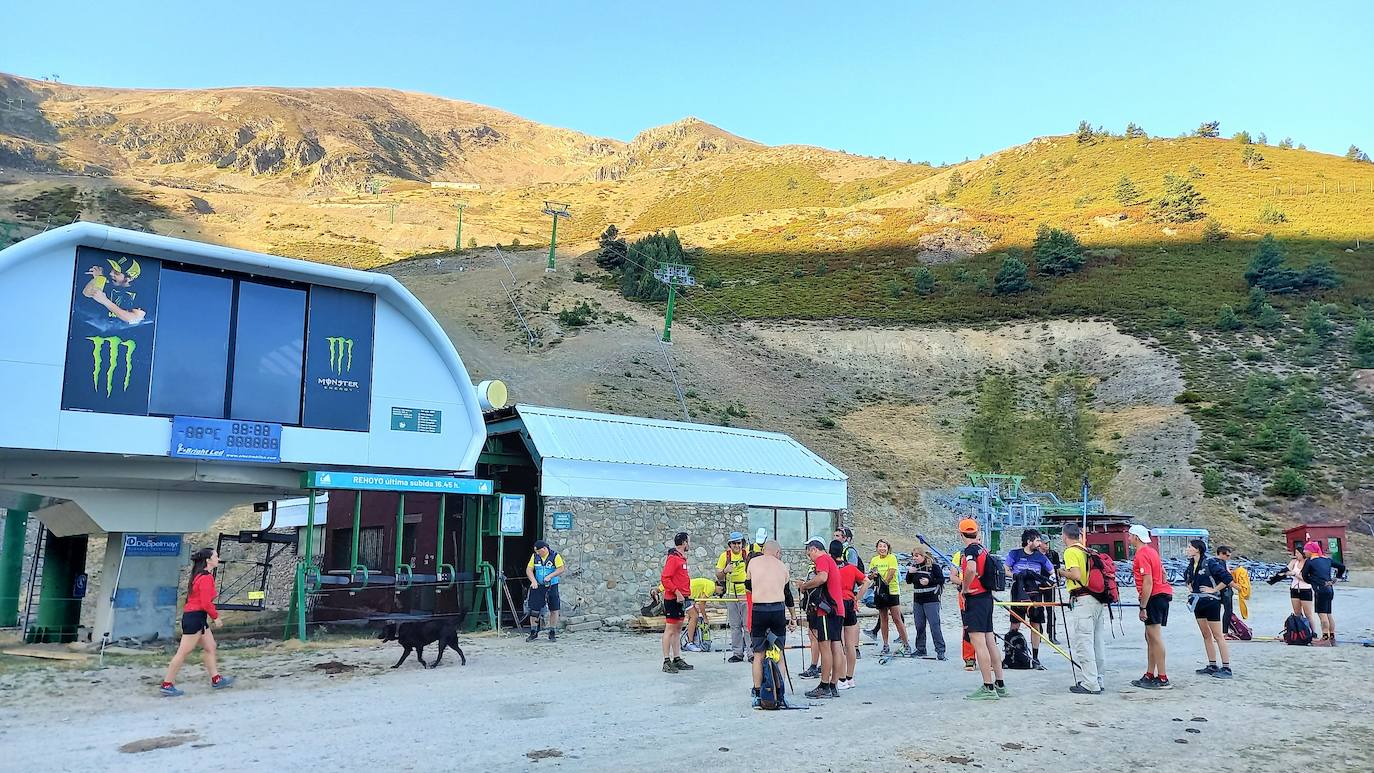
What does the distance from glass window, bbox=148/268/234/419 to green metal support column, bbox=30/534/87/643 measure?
4.58 meters

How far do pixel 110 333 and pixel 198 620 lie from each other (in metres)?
5.99

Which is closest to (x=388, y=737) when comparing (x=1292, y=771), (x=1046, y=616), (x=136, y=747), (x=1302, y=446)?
(x=136, y=747)

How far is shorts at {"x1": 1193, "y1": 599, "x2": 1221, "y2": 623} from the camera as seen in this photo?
411 inches

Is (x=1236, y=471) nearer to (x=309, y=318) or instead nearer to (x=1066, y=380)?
(x=1066, y=380)

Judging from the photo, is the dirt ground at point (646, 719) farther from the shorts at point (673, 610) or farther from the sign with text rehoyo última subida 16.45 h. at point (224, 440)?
the sign with text rehoyo última subida 16.45 h. at point (224, 440)

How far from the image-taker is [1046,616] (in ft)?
41.6

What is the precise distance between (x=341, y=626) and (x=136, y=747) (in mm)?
11285

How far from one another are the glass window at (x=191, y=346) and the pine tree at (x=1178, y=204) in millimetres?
87717

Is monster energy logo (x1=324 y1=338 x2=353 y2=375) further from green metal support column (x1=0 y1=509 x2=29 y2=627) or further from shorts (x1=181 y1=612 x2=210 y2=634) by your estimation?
green metal support column (x1=0 y1=509 x2=29 y2=627)

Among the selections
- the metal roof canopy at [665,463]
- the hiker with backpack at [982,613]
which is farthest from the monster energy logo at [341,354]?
the hiker with backpack at [982,613]

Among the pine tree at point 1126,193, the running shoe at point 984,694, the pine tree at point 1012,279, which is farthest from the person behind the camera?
the pine tree at point 1126,193

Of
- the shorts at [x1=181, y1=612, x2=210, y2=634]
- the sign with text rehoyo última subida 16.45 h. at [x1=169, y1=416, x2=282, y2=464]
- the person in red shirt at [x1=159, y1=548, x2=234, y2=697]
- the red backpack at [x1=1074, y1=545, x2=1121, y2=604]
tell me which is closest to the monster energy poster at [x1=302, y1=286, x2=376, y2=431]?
the sign with text rehoyo última subida 16.45 h. at [x1=169, y1=416, x2=282, y2=464]

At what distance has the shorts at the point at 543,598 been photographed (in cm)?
1445

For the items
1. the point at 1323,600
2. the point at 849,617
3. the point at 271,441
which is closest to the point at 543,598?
the point at 271,441
